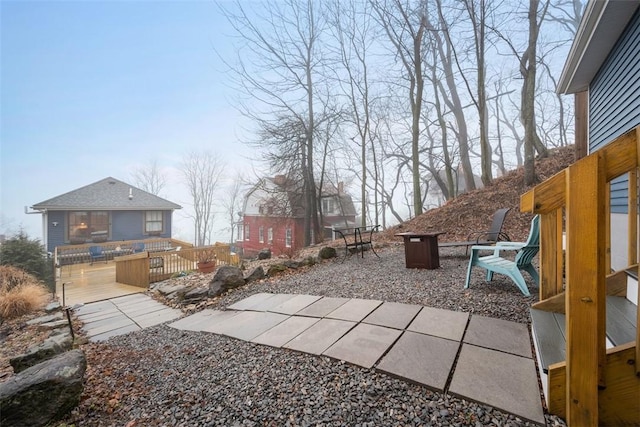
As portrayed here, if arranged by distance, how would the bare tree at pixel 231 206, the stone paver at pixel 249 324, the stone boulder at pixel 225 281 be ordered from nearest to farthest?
1. the stone paver at pixel 249 324
2. the stone boulder at pixel 225 281
3. the bare tree at pixel 231 206

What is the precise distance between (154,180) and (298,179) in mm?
16718

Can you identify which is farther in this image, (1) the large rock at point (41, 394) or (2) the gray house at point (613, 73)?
(2) the gray house at point (613, 73)

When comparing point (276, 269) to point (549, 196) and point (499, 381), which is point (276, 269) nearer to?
point (499, 381)

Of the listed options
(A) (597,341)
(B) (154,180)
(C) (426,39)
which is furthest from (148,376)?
(B) (154,180)

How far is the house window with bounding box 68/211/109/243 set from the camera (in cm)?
1345

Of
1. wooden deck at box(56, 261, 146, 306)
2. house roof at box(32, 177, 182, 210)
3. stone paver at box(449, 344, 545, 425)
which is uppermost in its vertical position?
house roof at box(32, 177, 182, 210)

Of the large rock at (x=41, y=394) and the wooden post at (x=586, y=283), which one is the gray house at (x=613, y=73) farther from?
the large rock at (x=41, y=394)

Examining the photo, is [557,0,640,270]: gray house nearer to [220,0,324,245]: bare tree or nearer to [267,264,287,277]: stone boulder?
[267,264,287,277]: stone boulder

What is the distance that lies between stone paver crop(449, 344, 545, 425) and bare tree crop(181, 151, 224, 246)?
74.9 feet

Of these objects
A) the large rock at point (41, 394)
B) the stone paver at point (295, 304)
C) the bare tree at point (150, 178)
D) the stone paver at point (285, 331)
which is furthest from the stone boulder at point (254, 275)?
the bare tree at point (150, 178)

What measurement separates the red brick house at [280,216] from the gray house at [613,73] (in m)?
5.16

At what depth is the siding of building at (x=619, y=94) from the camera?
9.31 ft

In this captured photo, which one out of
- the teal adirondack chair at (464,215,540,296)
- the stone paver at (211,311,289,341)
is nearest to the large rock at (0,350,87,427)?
the stone paver at (211,311,289,341)

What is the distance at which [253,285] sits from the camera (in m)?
4.32
